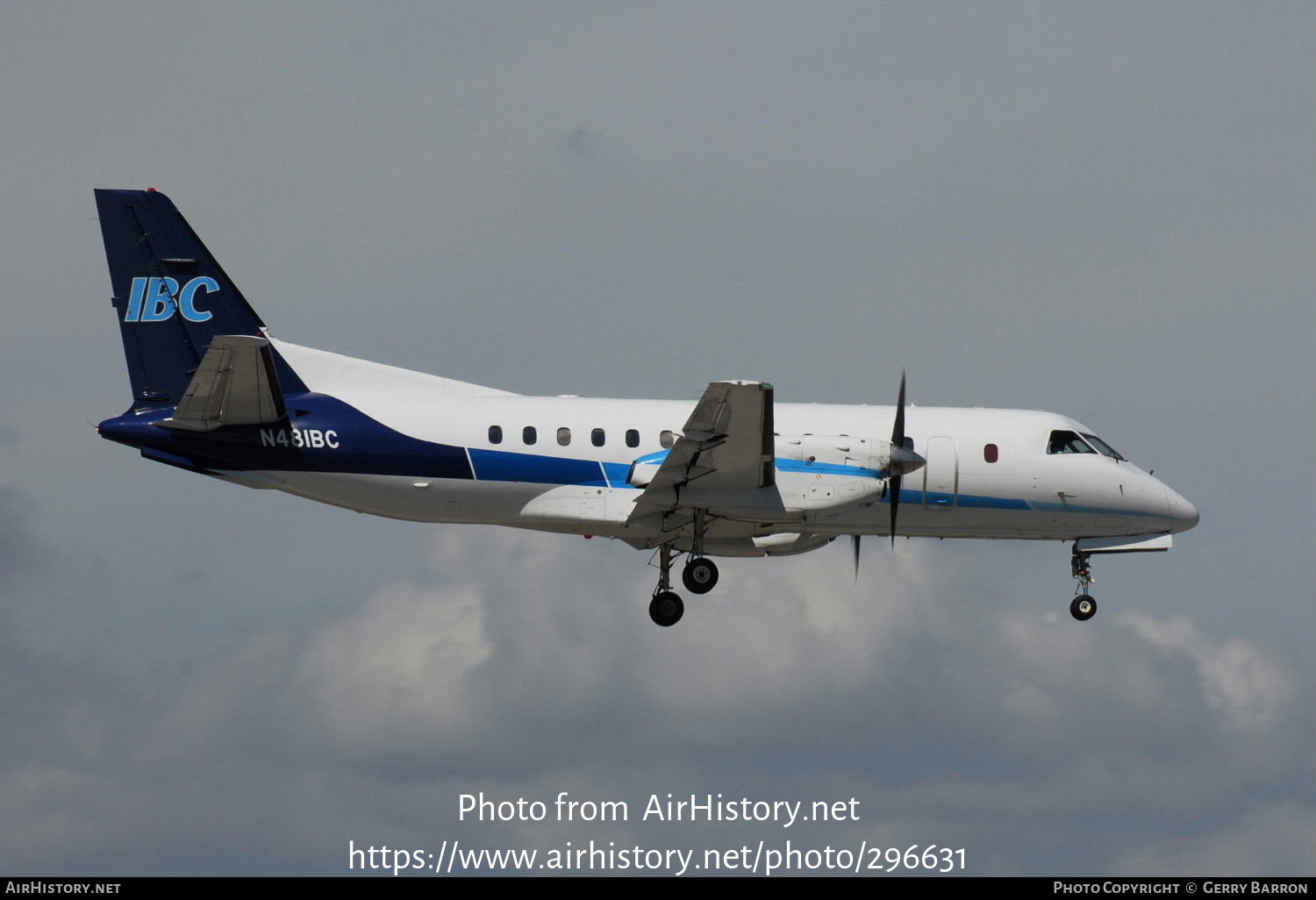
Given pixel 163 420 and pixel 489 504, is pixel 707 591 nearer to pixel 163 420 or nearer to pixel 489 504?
pixel 489 504

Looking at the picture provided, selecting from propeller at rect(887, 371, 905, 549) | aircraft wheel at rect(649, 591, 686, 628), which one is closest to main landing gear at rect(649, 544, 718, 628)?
aircraft wheel at rect(649, 591, 686, 628)

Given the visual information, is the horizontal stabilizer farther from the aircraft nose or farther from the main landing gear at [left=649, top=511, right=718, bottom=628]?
the aircraft nose

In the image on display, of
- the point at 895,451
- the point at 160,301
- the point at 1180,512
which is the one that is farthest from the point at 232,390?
the point at 1180,512

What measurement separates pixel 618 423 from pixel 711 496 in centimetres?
252

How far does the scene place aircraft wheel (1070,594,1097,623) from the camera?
3884 centimetres

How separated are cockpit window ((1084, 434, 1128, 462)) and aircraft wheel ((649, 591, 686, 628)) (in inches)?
391

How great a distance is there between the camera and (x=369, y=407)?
1396 inches

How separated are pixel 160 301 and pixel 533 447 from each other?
8.44m

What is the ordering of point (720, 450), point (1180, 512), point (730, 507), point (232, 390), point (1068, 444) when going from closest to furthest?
point (720, 450) → point (232, 390) → point (730, 507) → point (1068, 444) → point (1180, 512)


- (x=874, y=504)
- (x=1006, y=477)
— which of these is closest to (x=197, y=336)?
(x=874, y=504)

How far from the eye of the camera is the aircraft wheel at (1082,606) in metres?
38.8

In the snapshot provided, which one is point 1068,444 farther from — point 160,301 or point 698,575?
point 160,301

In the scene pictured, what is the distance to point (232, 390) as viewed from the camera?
112ft

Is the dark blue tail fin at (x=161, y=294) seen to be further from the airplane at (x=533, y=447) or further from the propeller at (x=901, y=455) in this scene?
the propeller at (x=901, y=455)
